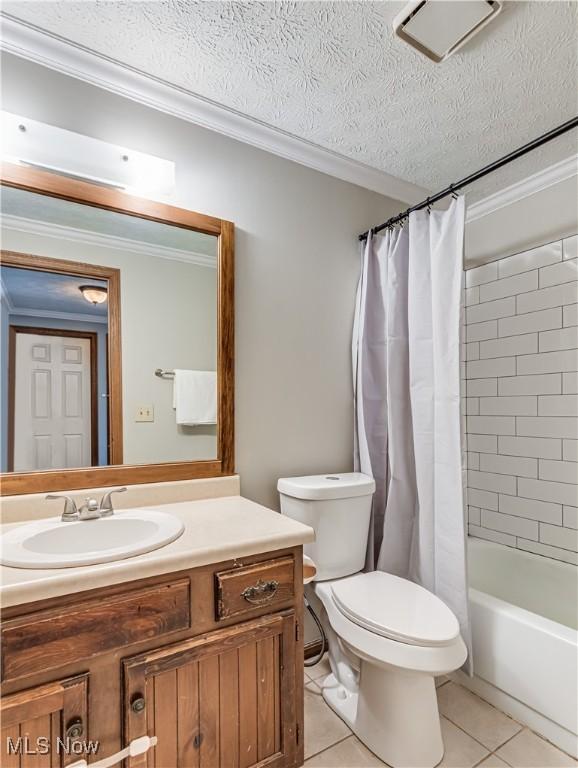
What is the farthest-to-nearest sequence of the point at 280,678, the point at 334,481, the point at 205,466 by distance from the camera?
1. the point at 334,481
2. the point at 205,466
3. the point at 280,678

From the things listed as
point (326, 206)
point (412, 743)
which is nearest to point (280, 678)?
point (412, 743)

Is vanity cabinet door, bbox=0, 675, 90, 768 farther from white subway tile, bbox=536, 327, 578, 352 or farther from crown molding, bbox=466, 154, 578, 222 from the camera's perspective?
crown molding, bbox=466, 154, 578, 222

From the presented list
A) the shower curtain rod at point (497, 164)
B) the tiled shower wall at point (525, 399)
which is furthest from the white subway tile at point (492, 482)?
the shower curtain rod at point (497, 164)

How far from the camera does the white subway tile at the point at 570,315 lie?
205 cm

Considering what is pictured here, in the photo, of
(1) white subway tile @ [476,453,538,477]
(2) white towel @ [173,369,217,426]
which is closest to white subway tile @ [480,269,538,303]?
(1) white subway tile @ [476,453,538,477]

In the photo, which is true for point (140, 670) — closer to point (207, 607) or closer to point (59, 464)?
point (207, 607)

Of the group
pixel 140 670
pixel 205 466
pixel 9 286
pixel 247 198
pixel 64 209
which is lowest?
pixel 140 670

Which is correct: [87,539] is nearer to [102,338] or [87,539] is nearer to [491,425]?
[102,338]

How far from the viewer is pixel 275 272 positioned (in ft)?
6.34

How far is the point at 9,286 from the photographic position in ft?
4.52

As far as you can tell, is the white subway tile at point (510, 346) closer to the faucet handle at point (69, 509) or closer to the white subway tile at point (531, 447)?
the white subway tile at point (531, 447)

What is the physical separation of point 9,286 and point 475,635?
7.09ft

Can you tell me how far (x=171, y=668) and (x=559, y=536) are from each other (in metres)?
1.93

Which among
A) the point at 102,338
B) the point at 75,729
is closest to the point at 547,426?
the point at 102,338
